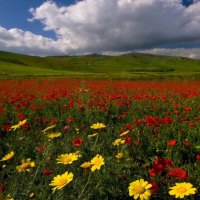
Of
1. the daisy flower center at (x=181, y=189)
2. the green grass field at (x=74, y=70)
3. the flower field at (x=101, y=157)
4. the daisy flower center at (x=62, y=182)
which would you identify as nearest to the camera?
the daisy flower center at (x=181, y=189)

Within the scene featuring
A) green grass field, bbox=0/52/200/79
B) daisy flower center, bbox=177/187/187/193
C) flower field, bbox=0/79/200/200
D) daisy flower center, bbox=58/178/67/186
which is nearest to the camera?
daisy flower center, bbox=177/187/187/193

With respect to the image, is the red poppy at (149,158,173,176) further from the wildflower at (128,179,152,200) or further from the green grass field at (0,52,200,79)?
the green grass field at (0,52,200,79)

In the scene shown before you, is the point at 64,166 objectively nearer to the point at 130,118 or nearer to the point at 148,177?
the point at 148,177

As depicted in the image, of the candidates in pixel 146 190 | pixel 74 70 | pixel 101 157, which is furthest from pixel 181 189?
pixel 74 70

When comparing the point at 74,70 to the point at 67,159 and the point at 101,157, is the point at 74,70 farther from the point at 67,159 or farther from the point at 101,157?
the point at 101,157

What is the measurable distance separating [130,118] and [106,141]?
1.74 m

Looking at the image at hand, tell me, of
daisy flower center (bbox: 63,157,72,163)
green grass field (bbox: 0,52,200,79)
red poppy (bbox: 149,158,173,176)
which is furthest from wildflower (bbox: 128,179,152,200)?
green grass field (bbox: 0,52,200,79)

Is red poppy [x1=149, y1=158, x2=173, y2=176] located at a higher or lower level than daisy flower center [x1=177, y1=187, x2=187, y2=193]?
higher

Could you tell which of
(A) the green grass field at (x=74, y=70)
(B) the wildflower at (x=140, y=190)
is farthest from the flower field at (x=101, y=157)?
(A) the green grass field at (x=74, y=70)

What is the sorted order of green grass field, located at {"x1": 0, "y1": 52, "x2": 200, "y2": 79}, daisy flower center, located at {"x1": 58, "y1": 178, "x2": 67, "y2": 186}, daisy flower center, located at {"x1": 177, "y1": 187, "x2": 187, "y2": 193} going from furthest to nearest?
green grass field, located at {"x1": 0, "y1": 52, "x2": 200, "y2": 79} < daisy flower center, located at {"x1": 58, "y1": 178, "x2": 67, "y2": 186} < daisy flower center, located at {"x1": 177, "y1": 187, "x2": 187, "y2": 193}

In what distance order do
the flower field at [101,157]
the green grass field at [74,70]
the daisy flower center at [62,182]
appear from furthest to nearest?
the green grass field at [74,70] < the flower field at [101,157] < the daisy flower center at [62,182]

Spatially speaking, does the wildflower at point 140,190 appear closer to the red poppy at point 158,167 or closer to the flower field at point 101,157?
the flower field at point 101,157

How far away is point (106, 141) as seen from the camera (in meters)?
4.87

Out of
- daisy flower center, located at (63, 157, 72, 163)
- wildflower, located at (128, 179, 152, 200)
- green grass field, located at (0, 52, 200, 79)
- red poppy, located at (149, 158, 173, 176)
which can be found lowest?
green grass field, located at (0, 52, 200, 79)
